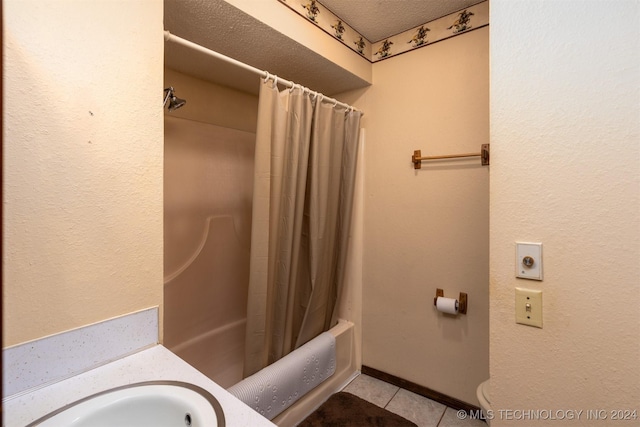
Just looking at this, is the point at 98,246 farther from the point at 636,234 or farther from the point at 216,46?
the point at 636,234

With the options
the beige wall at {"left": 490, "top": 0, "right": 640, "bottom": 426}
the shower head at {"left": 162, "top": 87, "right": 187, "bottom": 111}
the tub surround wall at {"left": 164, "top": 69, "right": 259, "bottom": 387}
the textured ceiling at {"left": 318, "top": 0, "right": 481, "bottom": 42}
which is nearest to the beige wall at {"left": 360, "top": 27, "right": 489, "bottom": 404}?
the textured ceiling at {"left": 318, "top": 0, "right": 481, "bottom": 42}

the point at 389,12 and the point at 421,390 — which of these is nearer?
the point at 389,12

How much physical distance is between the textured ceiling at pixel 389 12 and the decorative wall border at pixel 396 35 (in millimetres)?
31

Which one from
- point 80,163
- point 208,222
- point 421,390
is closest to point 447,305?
point 421,390

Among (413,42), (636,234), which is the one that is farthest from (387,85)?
(636,234)

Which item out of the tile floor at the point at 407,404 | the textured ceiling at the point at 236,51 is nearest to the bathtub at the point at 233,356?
the tile floor at the point at 407,404

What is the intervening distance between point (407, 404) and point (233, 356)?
3.82 ft

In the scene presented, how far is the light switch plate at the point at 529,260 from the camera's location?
0.96 m

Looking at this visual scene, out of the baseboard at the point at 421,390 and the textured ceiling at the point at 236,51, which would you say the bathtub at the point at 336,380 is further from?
the textured ceiling at the point at 236,51

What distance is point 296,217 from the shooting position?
170 centimetres

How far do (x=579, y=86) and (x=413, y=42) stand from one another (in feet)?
4.06

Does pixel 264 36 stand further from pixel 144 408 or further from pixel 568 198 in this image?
pixel 144 408

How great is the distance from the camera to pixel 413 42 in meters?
1.92

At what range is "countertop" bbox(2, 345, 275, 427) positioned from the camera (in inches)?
29.4
